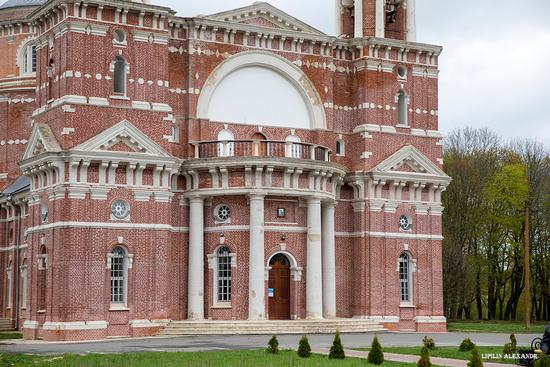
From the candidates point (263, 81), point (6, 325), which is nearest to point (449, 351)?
point (263, 81)

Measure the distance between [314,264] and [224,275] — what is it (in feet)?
14.8

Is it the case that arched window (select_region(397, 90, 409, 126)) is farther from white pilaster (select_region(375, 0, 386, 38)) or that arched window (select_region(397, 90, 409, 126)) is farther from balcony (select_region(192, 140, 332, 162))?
balcony (select_region(192, 140, 332, 162))

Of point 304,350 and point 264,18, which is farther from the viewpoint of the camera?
point 264,18

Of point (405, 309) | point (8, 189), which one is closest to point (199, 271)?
point (405, 309)

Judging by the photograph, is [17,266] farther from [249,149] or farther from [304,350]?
[304,350]

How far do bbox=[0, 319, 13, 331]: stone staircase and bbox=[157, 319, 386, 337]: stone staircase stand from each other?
46.5ft

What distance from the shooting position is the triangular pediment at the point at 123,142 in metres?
46.8

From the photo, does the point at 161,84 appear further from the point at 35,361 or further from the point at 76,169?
the point at 35,361

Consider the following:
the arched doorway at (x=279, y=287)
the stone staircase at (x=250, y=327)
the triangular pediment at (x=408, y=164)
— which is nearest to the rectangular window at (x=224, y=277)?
the stone staircase at (x=250, y=327)

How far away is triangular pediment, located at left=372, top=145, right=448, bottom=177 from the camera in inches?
2175

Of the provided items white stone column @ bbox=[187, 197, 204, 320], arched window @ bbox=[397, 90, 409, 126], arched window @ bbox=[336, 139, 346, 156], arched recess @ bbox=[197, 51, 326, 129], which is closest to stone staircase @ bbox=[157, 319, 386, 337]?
white stone column @ bbox=[187, 197, 204, 320]

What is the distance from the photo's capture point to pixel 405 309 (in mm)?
55312

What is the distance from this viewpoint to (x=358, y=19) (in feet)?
188

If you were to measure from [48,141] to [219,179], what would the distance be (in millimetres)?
8408
